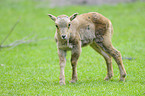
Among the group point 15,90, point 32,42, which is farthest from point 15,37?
point 15,90

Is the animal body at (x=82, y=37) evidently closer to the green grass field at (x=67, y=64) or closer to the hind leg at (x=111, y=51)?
the hind leg at (x=111, y=51)

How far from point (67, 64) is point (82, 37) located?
10.5 ft

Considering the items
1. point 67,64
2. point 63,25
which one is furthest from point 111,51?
point 67,64

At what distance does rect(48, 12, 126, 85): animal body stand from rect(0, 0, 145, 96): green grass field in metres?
0.70

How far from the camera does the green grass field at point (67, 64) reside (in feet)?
27.8

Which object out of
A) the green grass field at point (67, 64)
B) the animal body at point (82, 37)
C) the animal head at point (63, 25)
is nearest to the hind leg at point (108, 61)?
the animal body at point (82, 37)

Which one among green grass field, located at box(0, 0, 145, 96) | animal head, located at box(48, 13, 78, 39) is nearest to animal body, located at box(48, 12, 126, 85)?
animal head, located at box(48, 13, 78, 39)

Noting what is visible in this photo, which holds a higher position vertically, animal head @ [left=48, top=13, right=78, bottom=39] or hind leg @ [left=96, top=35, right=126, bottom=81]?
animal head @ [left=48, top=13, right=78, bottom=39]

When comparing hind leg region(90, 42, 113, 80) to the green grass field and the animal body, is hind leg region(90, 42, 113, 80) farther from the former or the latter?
the green grass field

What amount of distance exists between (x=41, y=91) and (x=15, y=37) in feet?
36.7

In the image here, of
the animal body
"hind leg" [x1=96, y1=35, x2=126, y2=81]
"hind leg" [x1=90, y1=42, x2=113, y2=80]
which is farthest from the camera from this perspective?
"hind leg" [x1=90, y1=42, x2=113, y2=80]

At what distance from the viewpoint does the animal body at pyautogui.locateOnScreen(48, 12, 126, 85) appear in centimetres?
911

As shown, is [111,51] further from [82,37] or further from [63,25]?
[63,25]

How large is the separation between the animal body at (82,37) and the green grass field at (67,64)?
70cm
